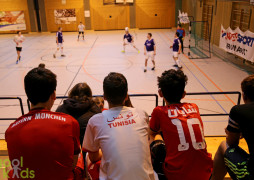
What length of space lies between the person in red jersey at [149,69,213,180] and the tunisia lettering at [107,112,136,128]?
19.2 inches

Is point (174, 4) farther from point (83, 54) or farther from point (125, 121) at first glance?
point (125, 121)

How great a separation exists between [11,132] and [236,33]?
13.0 meters

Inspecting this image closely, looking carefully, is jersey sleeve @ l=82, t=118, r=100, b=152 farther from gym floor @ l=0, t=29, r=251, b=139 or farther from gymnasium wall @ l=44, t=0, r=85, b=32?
gymnasium wall @ l=44, t=0, r=85, b=32

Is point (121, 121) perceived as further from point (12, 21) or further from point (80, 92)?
point (12, 21)

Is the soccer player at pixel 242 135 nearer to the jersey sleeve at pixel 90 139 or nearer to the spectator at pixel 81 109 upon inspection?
the jersey sleeve at pixel 90 139

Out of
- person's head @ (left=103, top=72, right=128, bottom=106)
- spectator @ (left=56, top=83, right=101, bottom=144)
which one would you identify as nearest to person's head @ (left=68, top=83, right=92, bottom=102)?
spectator @ (left=56, top=83, right=101, bottom=144)

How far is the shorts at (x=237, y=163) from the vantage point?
2.56 m

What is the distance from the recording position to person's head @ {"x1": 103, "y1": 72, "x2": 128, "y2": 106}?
2627mm

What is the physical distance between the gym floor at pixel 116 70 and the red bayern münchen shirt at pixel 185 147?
474cm

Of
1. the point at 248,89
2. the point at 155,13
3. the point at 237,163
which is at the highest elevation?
the point at 155,13

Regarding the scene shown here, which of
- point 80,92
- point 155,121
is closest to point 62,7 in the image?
point 80,92

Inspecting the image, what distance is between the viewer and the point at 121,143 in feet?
7.77

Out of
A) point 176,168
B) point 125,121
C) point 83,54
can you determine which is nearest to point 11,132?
point 125,121

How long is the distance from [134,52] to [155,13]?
13.2 meters
